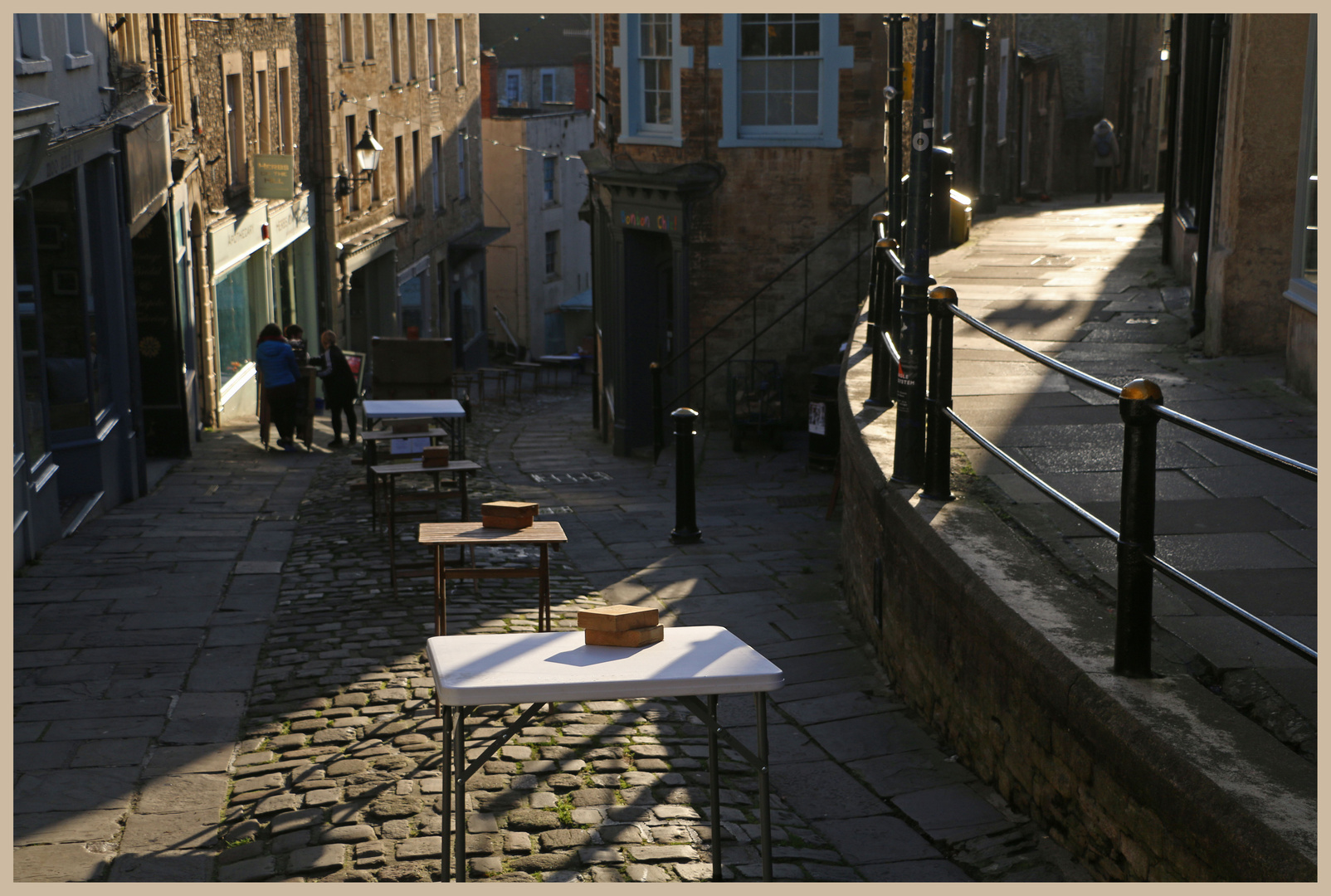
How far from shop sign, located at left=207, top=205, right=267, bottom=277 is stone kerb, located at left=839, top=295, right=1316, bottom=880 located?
14.3 meters

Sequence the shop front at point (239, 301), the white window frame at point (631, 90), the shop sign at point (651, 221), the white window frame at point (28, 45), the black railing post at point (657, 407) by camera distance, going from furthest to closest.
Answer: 1. the shop front at point (239, 301)
2. the white window frame at point (631, 90)
3. the shop sign at point (651, 221)
4. the black railing post at point (657, 407)
5. the white window frame at point (28, 45)

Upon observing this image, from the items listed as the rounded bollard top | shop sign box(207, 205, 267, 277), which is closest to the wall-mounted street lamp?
shop sign box(207, 205, 267, 277)

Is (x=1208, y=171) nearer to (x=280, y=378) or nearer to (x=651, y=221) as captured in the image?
(x=651, y=221)

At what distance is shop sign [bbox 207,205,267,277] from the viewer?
1933cm

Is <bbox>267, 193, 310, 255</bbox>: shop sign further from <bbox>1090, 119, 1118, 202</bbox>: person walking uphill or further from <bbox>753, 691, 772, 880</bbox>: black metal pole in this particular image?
<bbox>753, 691, 772, 880</bbox>: black metal pole

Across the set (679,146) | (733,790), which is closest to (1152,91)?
(679,146)

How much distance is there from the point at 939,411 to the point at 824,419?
8045 millimetres

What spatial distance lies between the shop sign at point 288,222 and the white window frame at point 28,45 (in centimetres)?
1156

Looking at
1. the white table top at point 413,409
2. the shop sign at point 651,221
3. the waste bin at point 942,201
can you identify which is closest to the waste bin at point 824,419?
the waste bin at point 942,201

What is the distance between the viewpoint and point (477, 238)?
3722cm

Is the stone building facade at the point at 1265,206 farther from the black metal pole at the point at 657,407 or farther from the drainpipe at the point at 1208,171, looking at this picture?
the black metal pole at the point at 657,407

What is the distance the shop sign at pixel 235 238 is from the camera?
1933 centimetres

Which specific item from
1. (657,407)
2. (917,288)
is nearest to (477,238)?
(657,407)

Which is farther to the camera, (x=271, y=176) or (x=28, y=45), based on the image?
(x=271, y=176)
